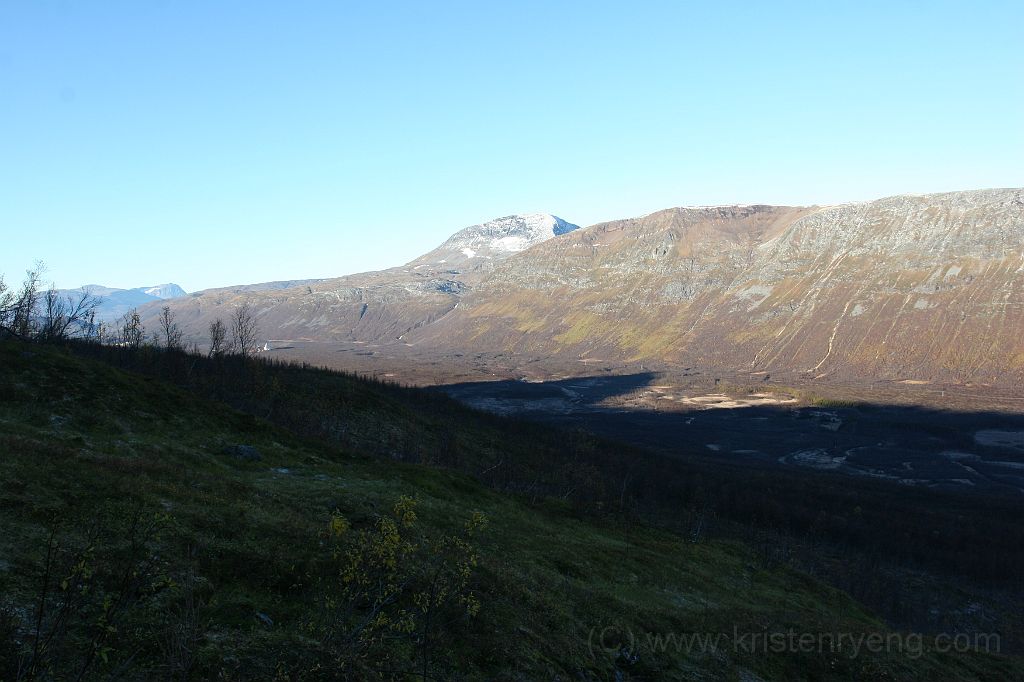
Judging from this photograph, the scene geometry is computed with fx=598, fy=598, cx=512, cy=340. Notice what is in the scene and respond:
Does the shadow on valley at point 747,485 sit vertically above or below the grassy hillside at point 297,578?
below

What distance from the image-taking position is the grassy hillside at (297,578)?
15672 mm

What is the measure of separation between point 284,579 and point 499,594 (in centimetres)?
875

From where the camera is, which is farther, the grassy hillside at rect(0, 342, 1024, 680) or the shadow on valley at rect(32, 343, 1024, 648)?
the shadow on valley at rect(32, 343, 1024, 648)

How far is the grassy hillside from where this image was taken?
51.4 feet

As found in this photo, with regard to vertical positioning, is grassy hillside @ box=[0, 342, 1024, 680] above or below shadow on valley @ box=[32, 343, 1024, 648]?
above

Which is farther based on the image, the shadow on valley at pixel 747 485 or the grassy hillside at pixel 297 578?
the shadow on valley at pixel 747 485

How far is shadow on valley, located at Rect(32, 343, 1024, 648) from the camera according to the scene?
256ft

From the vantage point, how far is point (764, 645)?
1142 inches

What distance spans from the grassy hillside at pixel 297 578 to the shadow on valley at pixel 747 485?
1799cm

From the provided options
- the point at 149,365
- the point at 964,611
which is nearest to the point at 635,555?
the point at 964,611

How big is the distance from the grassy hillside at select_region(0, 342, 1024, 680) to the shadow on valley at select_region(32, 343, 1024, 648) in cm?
1799

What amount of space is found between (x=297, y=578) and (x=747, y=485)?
118621 mm

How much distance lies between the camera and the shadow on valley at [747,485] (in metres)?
77.9

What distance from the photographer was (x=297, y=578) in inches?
880
